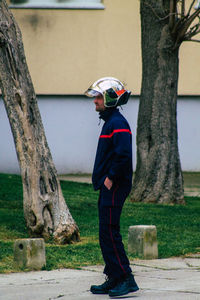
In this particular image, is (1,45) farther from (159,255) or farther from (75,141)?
(75,141)

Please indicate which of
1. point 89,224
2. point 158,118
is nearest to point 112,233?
point 89,224

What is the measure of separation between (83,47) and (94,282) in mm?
16114

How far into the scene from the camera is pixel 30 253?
7.41 meters

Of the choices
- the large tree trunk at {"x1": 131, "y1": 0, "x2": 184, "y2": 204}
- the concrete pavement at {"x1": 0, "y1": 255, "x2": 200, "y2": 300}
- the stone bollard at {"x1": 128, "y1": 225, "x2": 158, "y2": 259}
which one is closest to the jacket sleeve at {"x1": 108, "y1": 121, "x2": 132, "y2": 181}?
the concrete pavement at {"x1": 0, "y1": 255, "x2": 200, "y2": 300}

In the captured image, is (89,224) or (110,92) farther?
(89,224)

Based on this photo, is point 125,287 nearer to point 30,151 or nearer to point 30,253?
point 30,253

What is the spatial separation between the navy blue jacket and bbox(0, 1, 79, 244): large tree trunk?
11.0 feet

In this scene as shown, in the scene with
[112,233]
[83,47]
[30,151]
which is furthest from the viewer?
[83,47]

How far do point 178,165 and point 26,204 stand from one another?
557 cm

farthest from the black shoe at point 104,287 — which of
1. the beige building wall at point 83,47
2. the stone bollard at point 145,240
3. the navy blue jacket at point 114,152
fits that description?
the beige building wall at point 83,47

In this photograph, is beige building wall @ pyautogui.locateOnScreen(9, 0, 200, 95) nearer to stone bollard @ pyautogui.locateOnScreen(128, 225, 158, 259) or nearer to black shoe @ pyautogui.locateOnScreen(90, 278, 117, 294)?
stone bollard @ pyautogui.locateOnScreen(128, 225, 158, 259)

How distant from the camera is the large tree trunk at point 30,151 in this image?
31.4ft

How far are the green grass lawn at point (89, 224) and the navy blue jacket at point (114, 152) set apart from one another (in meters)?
1.80

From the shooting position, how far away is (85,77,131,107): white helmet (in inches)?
249
